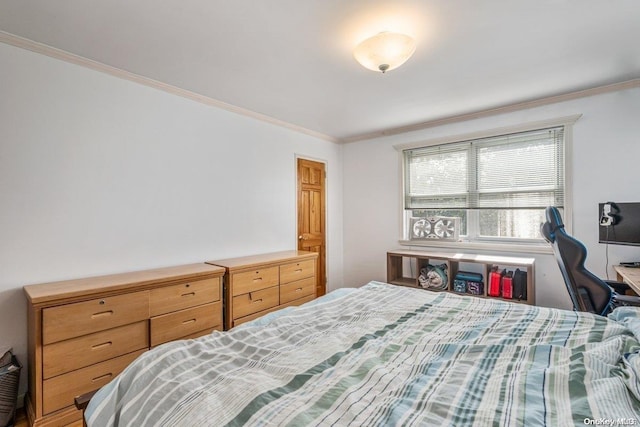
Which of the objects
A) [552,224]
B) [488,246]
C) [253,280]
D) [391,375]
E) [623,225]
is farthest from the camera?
[488,246]

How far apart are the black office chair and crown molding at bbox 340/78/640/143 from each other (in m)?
1.77

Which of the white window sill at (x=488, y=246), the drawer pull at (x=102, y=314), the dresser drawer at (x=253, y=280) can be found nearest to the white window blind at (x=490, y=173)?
the white window sill at (x=488, y=246)

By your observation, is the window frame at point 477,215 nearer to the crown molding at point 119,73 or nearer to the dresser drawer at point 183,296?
the crown molding at point 119,73

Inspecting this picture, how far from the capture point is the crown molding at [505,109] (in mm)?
2811

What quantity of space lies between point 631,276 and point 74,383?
4.05 metres

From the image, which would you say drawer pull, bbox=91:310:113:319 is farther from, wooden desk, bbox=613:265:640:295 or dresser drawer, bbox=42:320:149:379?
wooden desk, bbox=613:265:640:295

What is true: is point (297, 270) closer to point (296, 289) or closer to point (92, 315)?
point (296, 289)

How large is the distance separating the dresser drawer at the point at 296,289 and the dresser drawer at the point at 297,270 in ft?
0.16

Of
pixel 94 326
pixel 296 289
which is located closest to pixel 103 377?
pixel 94 326

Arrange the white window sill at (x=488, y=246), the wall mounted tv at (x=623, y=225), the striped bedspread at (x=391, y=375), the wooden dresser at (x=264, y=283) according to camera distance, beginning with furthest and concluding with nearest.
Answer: the white window sill at (x=488, y=246) → the wooden dresser at (x=264, y=283) → the wall mounted tv at (x=623, y=225) → the striped bedspread at (x=391, y=375)

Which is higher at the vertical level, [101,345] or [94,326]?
[94,326]

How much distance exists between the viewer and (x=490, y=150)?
3559 millimetres

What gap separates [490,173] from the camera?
3.56m

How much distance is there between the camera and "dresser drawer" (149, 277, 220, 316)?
225 centimetres
